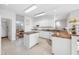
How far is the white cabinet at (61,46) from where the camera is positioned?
97.1 inches

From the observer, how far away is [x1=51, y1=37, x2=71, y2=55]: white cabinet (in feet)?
8.09

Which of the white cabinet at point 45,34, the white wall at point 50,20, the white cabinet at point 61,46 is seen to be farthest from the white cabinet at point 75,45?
the white wall at point 50,20

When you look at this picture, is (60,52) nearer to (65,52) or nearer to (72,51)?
(65,52)

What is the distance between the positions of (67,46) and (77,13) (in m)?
3.24

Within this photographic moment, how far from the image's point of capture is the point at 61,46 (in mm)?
2639

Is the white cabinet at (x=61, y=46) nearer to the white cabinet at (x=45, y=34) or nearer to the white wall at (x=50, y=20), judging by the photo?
the white cabinet at (x=45, y=34)

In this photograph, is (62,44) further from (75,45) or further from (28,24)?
(28,24)

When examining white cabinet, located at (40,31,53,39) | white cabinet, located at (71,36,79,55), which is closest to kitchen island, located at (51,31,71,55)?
white cabinet, located at (71,36,79,55)

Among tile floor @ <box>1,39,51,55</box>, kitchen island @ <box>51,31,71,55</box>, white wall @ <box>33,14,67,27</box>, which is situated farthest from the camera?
white wall @ <box>33,14,67,27</box>

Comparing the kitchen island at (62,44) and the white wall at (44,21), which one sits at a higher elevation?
the white wall at (44,21)

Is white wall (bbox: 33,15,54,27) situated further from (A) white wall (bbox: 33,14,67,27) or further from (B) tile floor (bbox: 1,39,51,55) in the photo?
(B) tile floor (bbox: 1,39,51,55)

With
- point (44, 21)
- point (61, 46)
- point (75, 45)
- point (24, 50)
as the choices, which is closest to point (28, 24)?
point (44, 21)

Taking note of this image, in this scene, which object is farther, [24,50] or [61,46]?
[24,50]
